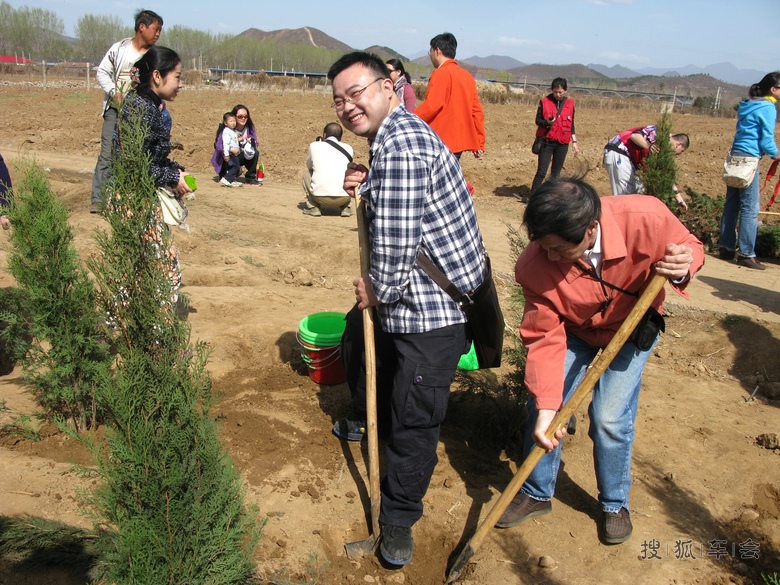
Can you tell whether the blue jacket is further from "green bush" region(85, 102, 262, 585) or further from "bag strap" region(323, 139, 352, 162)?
"green bush" region(85, 102, 262, 585)

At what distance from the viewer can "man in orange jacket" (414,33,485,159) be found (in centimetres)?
645

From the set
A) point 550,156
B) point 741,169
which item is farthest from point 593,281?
point 550,156

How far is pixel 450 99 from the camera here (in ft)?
21.4

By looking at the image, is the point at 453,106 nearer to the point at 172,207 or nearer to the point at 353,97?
the point at 172,207

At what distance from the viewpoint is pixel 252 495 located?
3391mm

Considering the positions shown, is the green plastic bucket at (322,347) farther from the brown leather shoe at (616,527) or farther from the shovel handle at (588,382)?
the brown leather shoe at (616,527)

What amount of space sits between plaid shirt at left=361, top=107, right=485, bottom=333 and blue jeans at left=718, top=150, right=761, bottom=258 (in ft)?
19.7

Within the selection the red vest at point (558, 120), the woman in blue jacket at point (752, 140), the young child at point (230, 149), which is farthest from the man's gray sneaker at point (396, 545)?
the young child at point (230, 149)

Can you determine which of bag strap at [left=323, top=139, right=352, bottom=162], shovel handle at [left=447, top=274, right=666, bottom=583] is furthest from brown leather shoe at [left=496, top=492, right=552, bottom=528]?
bag strap at [left=323, top=139, right=352, bottom=162]

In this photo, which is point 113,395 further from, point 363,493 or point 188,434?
point 363,493

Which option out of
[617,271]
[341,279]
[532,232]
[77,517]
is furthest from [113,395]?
[341,279]

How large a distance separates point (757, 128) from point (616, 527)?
5819 mm

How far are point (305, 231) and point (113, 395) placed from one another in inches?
244

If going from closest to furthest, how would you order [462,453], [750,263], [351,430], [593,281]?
[593,281]
[351,430]
[462,453]
[750,263]
